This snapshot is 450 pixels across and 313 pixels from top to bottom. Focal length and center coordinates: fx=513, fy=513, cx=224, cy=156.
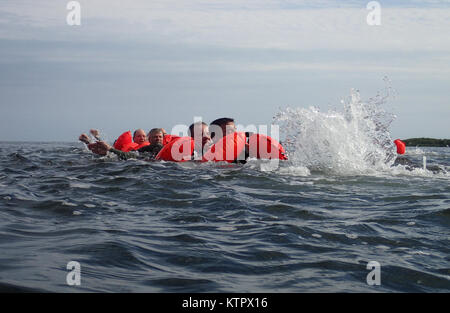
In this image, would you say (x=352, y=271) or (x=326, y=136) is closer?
(x=352, y=271)

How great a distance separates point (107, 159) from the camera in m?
13.6

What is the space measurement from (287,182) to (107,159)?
645cm

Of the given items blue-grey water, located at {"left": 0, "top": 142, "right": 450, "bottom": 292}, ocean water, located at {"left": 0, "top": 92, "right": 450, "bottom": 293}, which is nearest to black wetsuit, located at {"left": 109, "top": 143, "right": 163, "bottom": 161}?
ocean water, located at {"left": 0, "top": 92, "right": 450, "bottom": 293}

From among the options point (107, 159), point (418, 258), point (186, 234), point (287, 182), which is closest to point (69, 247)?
point (186, 234)

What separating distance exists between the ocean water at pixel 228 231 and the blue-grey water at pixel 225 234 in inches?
0.6

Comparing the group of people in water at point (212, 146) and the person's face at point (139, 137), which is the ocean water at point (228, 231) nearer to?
the group of people in water at point (212, 146)

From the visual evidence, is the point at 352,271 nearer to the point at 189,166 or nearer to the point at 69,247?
the point at 69,247

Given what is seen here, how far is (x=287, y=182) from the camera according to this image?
28.7 feet

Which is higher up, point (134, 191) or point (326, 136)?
point (326, 136)

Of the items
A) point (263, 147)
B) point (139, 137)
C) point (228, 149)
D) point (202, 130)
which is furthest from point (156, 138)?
point (263, 147)

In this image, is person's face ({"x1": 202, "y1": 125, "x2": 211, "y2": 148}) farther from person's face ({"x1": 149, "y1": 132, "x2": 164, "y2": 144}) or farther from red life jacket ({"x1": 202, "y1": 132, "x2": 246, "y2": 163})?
person's face ({"x1": 149, "y1": 132, "x2": 164, "y2": 144})

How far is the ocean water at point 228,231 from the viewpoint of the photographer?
3.69 metres
